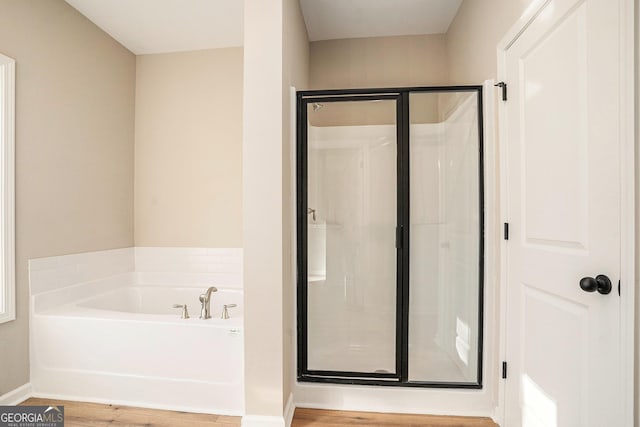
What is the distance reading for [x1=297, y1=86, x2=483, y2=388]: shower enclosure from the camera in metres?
2.12

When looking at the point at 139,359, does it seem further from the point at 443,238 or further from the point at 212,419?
the point at 443,238

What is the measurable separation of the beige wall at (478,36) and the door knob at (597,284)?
1.23 metres

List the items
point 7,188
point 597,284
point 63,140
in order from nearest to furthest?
point 597,284, point 7,188, point 63,140

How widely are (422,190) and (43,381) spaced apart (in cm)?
268

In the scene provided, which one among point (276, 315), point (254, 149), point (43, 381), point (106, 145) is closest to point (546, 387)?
point (276, 315)

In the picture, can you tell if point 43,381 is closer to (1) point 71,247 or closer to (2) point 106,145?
(1) point 71,247

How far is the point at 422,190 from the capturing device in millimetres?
2148

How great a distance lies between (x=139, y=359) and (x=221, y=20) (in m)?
2.50

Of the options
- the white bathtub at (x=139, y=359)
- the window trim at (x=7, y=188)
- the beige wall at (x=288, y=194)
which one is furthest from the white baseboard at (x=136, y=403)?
the window trim at (x=7, y=188)

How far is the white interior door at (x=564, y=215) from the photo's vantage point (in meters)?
1.15

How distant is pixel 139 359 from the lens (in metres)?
2.14

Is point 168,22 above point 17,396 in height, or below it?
above

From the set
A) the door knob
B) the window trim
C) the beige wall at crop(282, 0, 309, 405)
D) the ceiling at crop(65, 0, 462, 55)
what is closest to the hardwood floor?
the beige wall at crop(282, 0, 309, 405)
